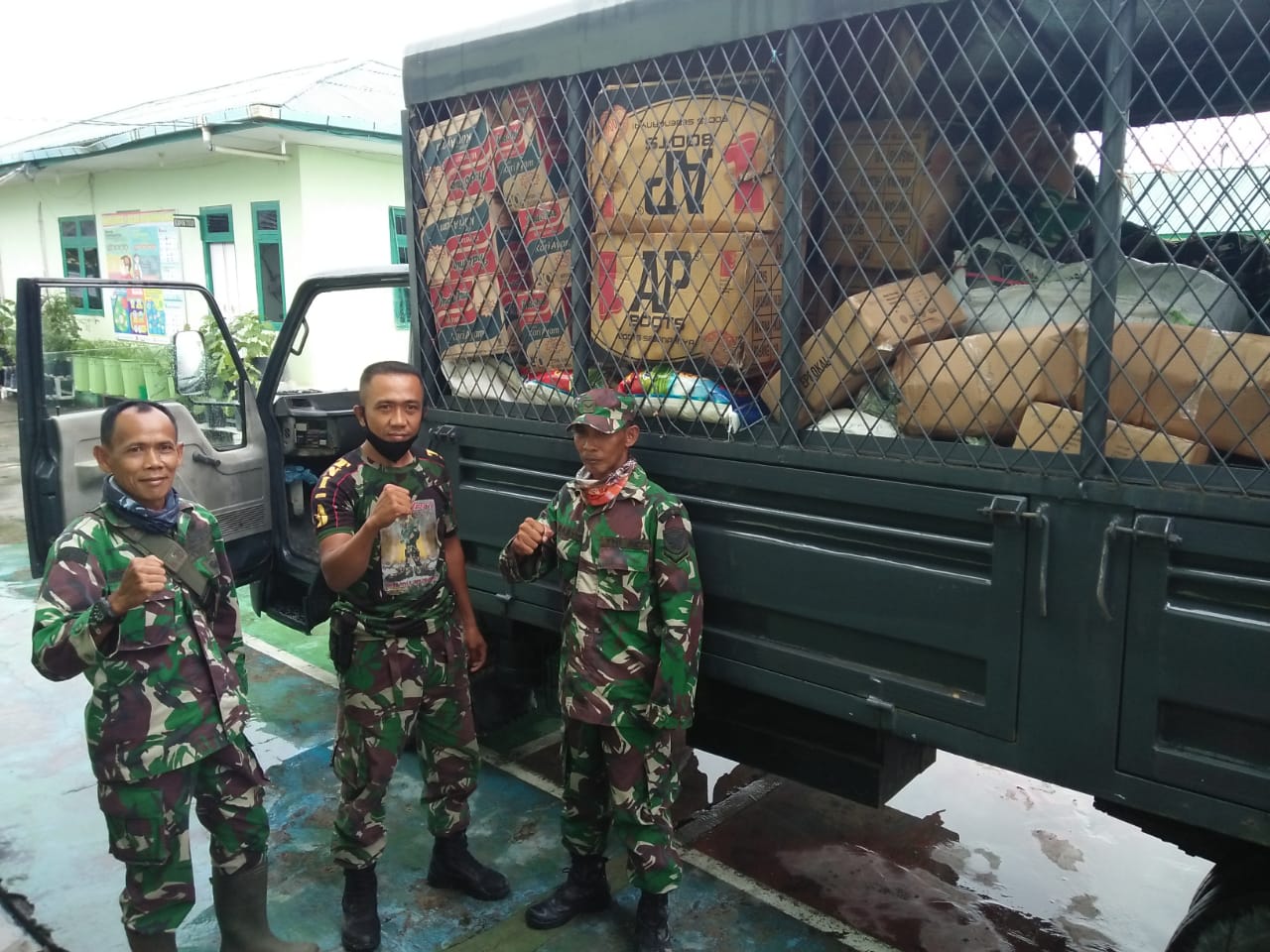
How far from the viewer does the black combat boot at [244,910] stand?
2428 millimetres

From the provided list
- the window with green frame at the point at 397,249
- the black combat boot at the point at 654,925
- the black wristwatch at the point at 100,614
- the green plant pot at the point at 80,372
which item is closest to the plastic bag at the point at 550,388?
the black wristwatch at the point at 100,614

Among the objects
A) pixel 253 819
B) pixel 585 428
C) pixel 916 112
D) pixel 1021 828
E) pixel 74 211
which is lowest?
pixel 1021 828

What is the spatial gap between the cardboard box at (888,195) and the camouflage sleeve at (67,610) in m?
1.74

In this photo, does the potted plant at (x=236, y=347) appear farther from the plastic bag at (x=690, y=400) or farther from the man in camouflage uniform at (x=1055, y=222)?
the man in camouflage uniform at (x=1055, y=222)

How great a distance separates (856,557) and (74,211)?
544 inches

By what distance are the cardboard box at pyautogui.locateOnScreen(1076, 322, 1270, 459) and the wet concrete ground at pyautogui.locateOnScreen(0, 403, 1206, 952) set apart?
158cm

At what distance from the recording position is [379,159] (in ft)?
32.4

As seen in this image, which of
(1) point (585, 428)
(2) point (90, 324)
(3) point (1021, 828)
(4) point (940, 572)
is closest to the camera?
(4) point (940, 572)

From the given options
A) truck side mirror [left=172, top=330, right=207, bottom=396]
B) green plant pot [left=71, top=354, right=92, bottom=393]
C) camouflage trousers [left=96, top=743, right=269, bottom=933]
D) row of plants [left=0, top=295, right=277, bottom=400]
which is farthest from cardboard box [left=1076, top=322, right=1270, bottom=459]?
green plant pot [left=71, top=354, right=92, bottom=393]

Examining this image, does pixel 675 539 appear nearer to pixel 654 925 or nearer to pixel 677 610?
pixel 677 610

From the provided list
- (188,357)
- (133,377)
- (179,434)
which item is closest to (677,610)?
(179,434)

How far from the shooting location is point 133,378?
6441 millimetres

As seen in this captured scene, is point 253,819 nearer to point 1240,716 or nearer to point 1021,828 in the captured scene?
point 1240,716

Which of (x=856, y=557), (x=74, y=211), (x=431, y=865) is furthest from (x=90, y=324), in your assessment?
A: (x=856, y=557)
